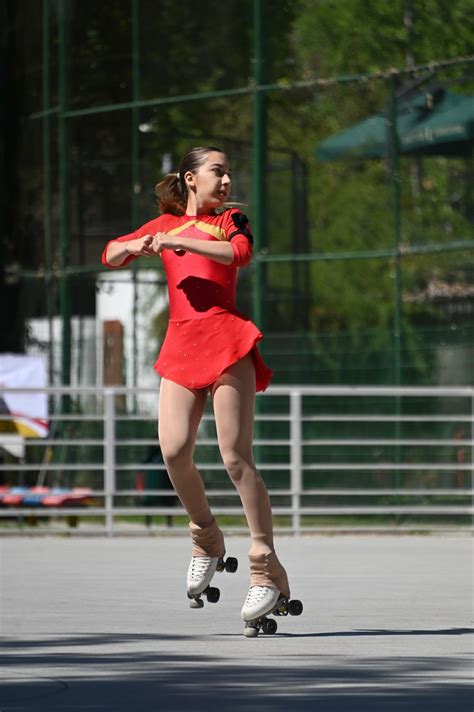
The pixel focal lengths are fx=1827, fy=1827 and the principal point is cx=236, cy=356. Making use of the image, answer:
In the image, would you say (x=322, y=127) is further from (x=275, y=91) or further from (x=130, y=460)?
(x=130, y=460)

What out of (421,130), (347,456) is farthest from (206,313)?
(421,130)

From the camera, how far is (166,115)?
58.1ft

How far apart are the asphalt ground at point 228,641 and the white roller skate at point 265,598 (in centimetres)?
5

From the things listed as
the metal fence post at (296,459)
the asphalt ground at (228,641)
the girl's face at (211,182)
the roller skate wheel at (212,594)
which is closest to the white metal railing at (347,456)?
the metal fence post at (296,459)

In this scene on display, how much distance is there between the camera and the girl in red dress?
685 centimetres

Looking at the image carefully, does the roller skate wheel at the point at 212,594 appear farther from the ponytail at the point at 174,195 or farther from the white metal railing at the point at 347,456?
the white metal railing at the point at 347,456

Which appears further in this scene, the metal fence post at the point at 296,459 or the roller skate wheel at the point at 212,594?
the metal fence post at the point at 296,459

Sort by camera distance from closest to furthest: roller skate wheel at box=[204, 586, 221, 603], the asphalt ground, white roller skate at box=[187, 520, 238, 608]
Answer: the asphalt ground, white roller skate at box=[187, 520, 238, 608], roller skate wheel at box=[204, 586, 221, 603]

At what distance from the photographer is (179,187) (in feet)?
23.8

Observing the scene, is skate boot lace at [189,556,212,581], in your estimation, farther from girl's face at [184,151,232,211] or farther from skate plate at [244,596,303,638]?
girl's face at [184,151,232,211]

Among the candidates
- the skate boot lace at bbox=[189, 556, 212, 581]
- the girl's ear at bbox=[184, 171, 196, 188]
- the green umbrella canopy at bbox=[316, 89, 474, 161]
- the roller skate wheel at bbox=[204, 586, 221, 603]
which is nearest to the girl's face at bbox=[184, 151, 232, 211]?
the girl's ear at bbox=[184, 171, 196, 188]

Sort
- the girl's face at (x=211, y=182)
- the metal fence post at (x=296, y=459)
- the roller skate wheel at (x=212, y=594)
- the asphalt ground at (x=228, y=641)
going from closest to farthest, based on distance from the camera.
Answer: the asphalt ground at (x=228, y=641) → the girl's face at (x=211, y=182) → the roller skate wheel at (x=212, y=594) → the metal fence post at (x=296, y=459)

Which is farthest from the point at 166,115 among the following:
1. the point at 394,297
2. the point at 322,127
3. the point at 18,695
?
the point at 18,695

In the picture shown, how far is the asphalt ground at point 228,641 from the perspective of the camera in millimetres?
5176
